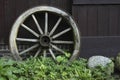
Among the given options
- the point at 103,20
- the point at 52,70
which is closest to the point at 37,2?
the point at 103,20

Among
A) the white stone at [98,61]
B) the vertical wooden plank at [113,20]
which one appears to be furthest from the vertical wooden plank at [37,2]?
the white stone at [98,61]

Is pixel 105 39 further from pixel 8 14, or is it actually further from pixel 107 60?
pixel 8 14

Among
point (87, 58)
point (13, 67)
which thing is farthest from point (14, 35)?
point (87, 58)

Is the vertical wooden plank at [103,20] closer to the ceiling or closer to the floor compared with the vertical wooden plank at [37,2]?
closer to the floor

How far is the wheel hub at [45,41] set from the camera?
326 inches

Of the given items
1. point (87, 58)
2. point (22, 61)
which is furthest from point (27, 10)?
point (87, 58)

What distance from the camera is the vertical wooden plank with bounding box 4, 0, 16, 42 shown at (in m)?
8.43

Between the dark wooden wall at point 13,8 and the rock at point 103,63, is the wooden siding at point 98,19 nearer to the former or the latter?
the dark wooden wall at point 13,8

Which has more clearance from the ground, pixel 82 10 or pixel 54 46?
pixel 82 10

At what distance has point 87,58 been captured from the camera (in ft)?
28.1

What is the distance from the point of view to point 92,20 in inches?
334

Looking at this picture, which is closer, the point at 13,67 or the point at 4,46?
the point at 13,67

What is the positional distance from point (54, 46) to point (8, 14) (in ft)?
3.77

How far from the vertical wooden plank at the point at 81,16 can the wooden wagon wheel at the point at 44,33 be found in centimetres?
18
